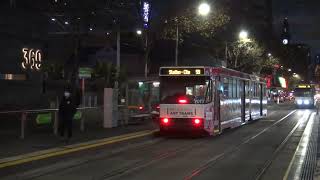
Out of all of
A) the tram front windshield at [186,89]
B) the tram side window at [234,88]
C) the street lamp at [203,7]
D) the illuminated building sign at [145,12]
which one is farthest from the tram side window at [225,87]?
the street lamp at [203,7]

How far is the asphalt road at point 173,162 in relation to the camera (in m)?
13.7

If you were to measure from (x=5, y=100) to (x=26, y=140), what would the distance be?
62.8 ft

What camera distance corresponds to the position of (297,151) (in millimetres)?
19609

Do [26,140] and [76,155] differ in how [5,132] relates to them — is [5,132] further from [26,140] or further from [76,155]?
[76,155]

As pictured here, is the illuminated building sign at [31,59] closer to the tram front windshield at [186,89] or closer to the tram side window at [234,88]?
the tram side window at [234,88]

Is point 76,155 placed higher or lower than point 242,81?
lower

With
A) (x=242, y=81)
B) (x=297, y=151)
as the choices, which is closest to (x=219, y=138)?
(x=297, y=151)

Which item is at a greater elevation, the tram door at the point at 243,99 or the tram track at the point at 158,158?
the tram door at the point at 243,99

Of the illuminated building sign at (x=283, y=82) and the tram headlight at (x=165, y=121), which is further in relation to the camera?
the illuminated building sign at (x=283, y=82)

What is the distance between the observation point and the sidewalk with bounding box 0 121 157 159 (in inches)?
687

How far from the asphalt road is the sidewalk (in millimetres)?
1392

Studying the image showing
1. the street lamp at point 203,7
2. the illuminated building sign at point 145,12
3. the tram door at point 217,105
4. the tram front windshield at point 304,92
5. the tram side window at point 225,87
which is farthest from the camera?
the tram front windshield at point 304,92

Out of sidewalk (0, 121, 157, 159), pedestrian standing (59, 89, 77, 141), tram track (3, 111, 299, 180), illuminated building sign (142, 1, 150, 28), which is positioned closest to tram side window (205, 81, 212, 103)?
tram track (3, 111, 299, 180)

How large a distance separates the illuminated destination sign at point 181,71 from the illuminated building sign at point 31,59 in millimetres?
18230
